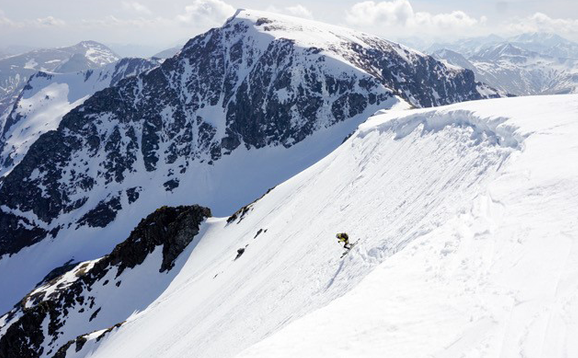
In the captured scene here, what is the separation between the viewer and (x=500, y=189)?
1123 cm

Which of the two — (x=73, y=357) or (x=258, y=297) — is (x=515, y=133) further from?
(x=73, y=357)

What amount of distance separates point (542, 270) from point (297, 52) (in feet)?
453

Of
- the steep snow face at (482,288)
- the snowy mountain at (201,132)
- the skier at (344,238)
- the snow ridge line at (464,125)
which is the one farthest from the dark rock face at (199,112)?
the steep snow face at (482,288)

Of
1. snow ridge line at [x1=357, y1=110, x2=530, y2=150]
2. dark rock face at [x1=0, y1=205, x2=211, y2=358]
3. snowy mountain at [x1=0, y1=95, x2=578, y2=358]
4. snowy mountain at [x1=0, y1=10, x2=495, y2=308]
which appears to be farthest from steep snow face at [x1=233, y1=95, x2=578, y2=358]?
snowy mountain at [x1=0, y1=10, x2=495, y2=308]

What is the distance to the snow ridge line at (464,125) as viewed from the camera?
15281mm

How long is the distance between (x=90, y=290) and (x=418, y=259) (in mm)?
70767

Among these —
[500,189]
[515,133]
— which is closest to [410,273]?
[500,189]

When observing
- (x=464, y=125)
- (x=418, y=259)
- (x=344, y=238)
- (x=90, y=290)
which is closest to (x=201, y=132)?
(x=90, y=290)

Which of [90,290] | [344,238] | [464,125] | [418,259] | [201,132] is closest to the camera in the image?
[418,259]

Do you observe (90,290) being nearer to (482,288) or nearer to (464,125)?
(464,125)

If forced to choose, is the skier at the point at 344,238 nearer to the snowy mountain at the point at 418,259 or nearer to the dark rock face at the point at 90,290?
the snowy mountain at the point at 418,259

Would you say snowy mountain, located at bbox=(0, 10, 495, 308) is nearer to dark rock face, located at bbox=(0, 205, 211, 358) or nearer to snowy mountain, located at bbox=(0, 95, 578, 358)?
dark rock face, located at bbox=(0, 205, 211, 358)

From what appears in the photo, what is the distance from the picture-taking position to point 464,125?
20.5 meters

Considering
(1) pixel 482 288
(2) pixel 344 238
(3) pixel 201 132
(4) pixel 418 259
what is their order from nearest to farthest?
1. (1) pixel 482 288
2. (4) pixel 418 259
3. (2) pixel 344 238
4. (3) pixel 201 132
